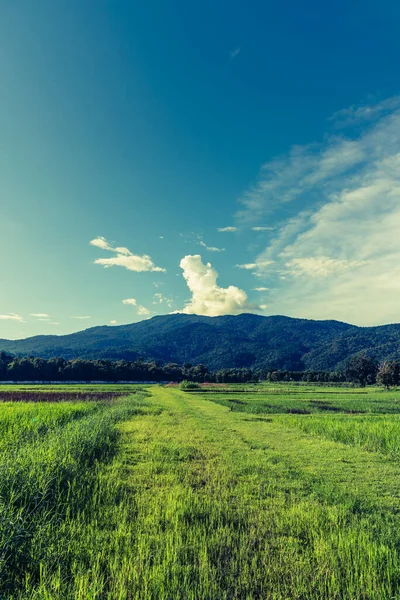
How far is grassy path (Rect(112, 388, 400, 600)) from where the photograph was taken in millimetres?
4477

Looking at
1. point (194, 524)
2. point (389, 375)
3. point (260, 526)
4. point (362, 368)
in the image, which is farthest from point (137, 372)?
point (260, 526)

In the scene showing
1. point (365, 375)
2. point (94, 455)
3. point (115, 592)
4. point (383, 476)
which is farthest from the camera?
point (365, 375)

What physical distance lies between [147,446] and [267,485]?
224 inches

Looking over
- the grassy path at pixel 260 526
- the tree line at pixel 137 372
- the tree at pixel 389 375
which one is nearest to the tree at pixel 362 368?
the tree line at pixel 137 372

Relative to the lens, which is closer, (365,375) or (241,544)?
(241,544)

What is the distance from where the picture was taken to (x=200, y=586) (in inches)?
173

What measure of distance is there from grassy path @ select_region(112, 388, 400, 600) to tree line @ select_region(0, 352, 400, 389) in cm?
7549

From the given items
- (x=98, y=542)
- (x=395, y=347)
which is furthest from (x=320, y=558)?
(x=395, y=347)

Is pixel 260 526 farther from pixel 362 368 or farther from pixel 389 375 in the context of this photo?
pixel 362 368

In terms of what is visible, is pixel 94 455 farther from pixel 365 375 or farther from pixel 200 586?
pixel 365 375

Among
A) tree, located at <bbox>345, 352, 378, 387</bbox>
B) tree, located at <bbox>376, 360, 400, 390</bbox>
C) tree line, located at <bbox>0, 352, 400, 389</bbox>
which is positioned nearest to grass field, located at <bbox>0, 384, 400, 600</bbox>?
tree, located at <bbox>376, 360, 400, 390</bbox>

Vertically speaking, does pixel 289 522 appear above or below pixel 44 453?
below

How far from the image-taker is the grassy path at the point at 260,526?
14.7 ft

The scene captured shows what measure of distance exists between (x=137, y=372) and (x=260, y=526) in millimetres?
116944
